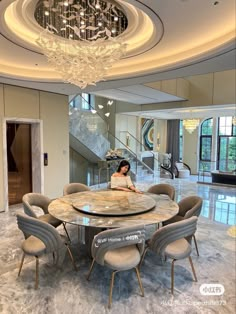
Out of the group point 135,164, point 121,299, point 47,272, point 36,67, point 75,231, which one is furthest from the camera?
point 135,164

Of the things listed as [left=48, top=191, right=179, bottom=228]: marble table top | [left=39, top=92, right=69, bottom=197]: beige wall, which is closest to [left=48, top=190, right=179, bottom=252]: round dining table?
[left=48, top=191, right=179, bottom=228]: marble table top

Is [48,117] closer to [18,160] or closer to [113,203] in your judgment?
[18,160]

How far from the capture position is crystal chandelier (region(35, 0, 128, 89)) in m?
2.69

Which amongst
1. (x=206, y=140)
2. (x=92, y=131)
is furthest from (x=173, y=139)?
(x=92, y=131)

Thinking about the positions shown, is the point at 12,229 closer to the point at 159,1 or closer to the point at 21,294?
the point at 21,294

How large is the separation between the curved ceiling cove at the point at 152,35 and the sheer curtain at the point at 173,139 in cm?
956

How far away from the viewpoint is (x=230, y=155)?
41.2ft

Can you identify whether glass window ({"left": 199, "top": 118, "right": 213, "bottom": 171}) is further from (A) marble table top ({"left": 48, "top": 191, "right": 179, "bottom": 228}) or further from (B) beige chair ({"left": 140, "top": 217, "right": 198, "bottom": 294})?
(B) beige chair ({"left": 140, "top": 217, "right": 198, "bottom": 294})

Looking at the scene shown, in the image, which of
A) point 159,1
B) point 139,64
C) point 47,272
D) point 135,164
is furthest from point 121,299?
point 135,164

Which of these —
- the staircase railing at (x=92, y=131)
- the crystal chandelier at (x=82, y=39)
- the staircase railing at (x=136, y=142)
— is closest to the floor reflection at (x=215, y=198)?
the staircase railing at (x=92, y=131)

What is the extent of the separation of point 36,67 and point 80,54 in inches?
92.3

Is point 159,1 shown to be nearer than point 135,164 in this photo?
Yes

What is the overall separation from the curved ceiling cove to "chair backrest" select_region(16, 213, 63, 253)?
7.70 ft

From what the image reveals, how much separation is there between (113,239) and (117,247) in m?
0.13
